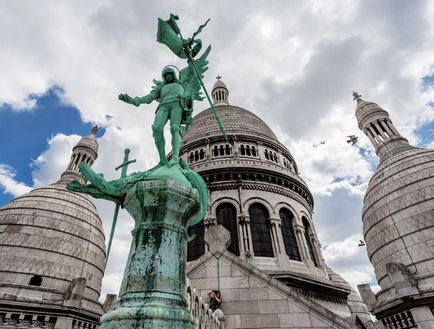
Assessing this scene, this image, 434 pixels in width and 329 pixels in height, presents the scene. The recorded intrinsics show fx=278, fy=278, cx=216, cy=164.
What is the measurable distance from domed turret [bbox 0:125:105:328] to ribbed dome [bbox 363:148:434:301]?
17451 mm

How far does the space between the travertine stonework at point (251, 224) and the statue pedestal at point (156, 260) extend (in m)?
4.77

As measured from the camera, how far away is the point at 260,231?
1969 centimetres

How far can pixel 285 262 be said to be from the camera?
18.0m

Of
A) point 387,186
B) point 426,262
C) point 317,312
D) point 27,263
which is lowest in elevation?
point 317,312

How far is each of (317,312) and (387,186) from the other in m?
16.6

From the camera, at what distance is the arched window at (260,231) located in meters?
18.6

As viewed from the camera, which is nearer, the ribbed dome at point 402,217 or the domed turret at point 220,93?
the ribbed dome at point 402,217

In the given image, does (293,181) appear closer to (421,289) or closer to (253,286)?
(421,289)

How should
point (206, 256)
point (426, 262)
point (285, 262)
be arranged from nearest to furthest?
point (206, 256) < point (426, 262) < point (285, 262)

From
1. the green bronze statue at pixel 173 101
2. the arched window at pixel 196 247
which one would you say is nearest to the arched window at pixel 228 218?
the arched window at pixel 196 247

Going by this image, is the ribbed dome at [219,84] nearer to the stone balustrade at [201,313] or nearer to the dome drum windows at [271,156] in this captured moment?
the dome drum windows at [271,156]

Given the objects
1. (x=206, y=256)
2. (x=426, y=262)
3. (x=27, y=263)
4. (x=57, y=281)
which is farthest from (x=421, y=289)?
(x=27, y=263)

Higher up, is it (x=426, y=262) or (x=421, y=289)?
(x=426, y=262)

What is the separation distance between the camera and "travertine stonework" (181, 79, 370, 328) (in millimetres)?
7367
